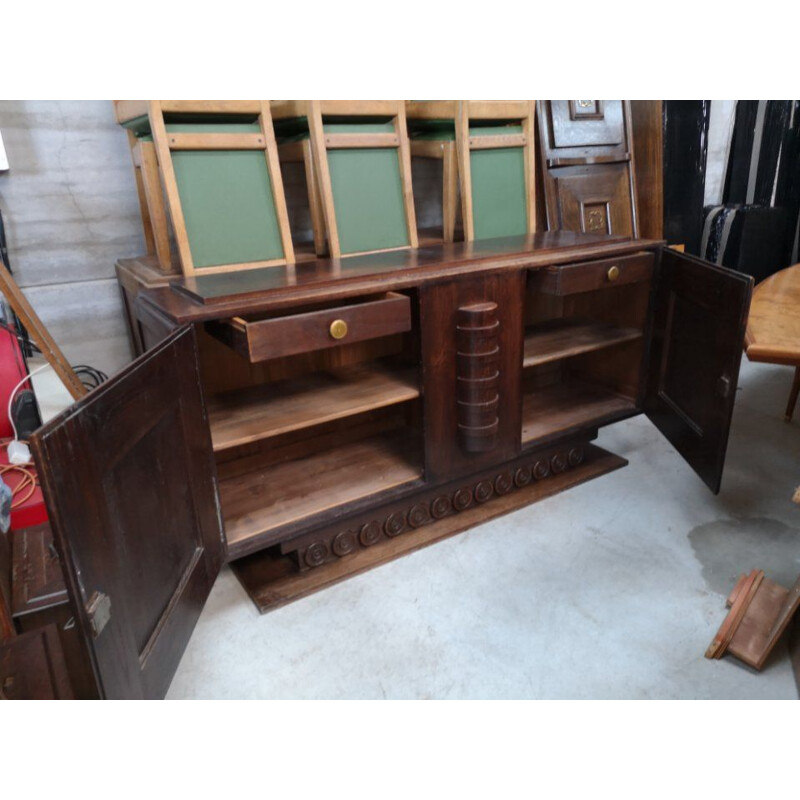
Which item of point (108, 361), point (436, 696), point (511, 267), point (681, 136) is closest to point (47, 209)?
point (108, 361)

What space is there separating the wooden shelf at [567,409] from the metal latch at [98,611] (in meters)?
1.57

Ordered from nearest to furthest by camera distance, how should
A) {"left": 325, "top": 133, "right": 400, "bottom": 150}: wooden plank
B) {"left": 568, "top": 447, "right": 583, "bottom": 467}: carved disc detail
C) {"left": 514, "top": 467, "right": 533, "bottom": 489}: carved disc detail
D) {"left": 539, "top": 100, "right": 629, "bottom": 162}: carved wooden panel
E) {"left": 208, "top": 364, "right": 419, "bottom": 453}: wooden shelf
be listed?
{"left": 208, "top": 364, "right": 419, "bottom": 453}: wooden shelf, {"left": 325, "top": 133, "right": 400, "bottom": 150}: wooden plank, {"left": 514, "top": 467, "right": 533, "bottom": 489}: carved disc detail, {"left": 568, "top": 447, "right": 583, "bottom": 467}: carved disc detail, {"left": 539, "top": 100, "right": 629, "bottom": 162}: carved wooden panel

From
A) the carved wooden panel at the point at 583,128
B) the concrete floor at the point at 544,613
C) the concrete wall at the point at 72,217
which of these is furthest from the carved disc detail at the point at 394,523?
the carved wooden panel at the point at 583,128

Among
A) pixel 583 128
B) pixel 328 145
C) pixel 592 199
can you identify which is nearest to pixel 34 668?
pixel 328 145

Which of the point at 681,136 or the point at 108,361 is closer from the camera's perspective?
the point at 108,361

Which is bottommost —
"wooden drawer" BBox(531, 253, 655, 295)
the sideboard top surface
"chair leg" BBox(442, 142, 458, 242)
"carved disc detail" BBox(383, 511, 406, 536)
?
"carved disc detail" BBox(383, 511, 406, 536)

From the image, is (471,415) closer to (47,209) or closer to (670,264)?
(670,264)

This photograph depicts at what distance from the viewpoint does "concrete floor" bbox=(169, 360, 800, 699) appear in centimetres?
162

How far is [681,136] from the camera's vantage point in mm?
3686

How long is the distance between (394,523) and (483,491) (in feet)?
1.30

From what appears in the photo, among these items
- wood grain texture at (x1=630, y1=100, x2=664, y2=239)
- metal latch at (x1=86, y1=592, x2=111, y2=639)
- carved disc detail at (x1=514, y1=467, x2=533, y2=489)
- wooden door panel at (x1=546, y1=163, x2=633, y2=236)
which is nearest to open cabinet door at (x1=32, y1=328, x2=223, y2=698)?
metal latch at (x1=86, y1=592, x2=111, y2=639)

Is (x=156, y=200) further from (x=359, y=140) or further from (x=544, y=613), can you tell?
(x=544, y=613)

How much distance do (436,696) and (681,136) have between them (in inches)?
137

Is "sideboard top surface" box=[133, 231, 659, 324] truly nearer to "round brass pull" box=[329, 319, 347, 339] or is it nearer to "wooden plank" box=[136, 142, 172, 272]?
"round brass pull" box=[329, 319, 347, 339]
